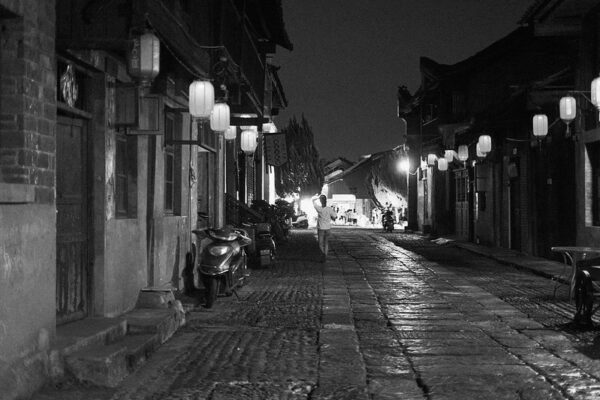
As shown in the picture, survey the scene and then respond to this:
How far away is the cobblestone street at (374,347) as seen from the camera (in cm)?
680

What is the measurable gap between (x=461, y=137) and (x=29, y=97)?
2631 centimetres

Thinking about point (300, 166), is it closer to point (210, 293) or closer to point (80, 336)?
point (210, 293)

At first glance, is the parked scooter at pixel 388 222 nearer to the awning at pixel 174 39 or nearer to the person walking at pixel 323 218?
the person walking at pixel 323 218

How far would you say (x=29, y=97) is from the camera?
6664 mm

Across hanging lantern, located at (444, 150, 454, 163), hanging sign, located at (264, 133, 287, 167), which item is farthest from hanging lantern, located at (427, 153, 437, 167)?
hanging sign, located at (264, 133, 287, 167)

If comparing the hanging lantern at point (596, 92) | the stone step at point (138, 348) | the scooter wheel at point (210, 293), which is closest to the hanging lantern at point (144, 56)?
the stone step at point (138, 348)

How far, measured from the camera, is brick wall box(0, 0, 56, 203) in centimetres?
652

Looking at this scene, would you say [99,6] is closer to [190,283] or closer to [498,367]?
[498,367]

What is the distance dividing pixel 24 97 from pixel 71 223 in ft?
7.77

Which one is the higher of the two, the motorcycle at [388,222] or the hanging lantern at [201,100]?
the hanging lantern at [201,100]

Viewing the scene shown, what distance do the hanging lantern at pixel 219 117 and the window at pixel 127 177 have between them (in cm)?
458

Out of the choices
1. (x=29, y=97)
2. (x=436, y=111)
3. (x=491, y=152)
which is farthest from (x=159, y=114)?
(x=436, y=111)

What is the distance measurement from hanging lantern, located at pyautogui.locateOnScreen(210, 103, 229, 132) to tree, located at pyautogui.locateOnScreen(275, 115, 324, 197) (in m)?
53.1

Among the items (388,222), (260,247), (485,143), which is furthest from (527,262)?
(388,222)
